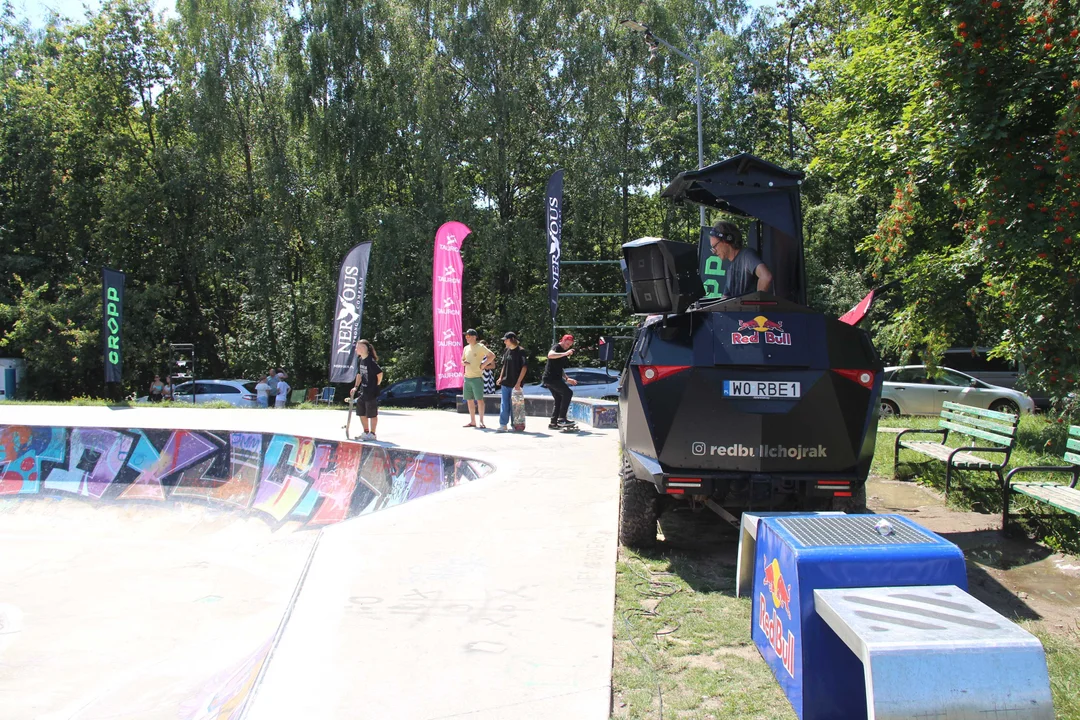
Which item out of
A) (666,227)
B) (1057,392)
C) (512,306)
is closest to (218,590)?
(1057,392)

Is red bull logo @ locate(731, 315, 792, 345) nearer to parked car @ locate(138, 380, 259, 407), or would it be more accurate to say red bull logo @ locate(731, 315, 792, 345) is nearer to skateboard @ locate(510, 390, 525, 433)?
skateboard @ locate(510, 390, 525, 433)

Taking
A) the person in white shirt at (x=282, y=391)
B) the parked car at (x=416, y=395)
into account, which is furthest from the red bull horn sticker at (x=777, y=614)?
the person in white shirt at (x=282, y=391)

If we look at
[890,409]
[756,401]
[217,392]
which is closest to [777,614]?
[756,401]

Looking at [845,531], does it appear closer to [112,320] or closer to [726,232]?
[726,232]

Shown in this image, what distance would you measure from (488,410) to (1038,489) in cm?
1367

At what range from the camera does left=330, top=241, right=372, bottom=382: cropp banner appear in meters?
16.2

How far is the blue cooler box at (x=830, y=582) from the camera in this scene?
331cm

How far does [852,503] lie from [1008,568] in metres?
1.27

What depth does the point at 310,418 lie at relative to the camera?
18.0m

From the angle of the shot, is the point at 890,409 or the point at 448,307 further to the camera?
the point at 890,409

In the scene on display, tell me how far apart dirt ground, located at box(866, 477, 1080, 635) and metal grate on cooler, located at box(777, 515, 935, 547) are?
163 cm

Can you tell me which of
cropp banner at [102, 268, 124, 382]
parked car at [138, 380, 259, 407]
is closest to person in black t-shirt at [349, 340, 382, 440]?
cropp banner at [102, 268, 124, 382]

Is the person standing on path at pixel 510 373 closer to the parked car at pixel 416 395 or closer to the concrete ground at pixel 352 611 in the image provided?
the concrete ground at pixel 352 611

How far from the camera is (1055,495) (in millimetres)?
6031
